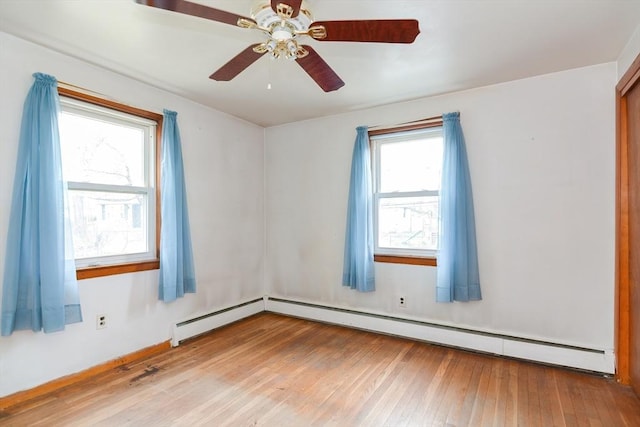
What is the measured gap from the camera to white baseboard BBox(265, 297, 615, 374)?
2.54 m

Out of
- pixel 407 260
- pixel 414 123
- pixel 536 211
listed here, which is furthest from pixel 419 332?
pixel 414 123

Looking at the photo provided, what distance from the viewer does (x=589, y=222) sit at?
257 cm

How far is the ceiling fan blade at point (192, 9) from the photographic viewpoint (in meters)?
1.36

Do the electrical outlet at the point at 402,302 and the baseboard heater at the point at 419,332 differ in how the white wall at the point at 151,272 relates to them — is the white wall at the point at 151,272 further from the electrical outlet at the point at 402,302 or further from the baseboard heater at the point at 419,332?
the electrical outlet at the point at 402,302

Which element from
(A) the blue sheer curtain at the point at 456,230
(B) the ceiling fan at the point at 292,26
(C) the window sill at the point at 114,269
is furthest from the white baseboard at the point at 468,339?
(B) the ceiling fan at the point at 292,26

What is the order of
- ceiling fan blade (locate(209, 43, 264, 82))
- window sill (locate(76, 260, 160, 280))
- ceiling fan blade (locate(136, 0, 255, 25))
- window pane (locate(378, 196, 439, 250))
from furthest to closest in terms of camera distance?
1. window pane (locate(378, 196, 439, 250))
2. window sill (locate(76, 260, 160, 280))
3. ceiling fan blade (locate(209, 43, 264, 82))
4. ceiling fan blade (locate(136, 0, 255, 25))

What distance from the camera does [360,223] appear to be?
134 inches

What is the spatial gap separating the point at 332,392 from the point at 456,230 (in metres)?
1.72

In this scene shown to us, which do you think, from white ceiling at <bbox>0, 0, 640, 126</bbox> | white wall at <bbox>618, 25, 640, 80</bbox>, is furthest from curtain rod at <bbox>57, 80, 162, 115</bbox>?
white wall at <bbox>618, 25, 640, 80</bbox>

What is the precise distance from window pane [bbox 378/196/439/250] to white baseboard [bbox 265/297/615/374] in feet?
2.59

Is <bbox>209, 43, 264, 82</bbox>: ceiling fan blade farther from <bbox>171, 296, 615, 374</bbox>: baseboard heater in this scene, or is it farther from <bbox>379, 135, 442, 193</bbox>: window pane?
<bbox>171, 296, 615, 374</bbox>: baseboard heater

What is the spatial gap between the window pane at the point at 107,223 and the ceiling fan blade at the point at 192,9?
1.82 metres

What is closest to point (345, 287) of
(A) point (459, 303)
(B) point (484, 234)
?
(A) point (459, 303)

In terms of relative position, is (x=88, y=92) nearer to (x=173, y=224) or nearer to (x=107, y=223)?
(x=107, y=223)
